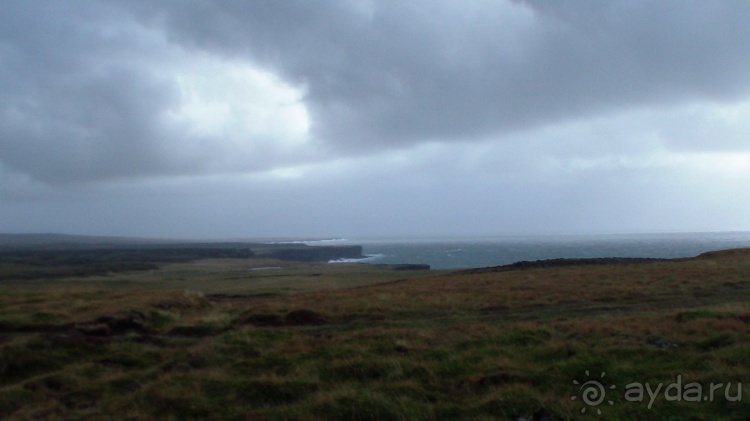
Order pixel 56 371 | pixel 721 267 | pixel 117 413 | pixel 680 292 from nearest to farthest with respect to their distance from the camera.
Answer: pixel 117 413
pixel 56 371
pixel 680 292
pixel 721 267

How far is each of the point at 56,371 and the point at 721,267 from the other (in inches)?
1482

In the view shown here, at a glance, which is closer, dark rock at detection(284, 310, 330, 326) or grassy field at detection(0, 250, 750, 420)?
grassy field at detection(0, 250, 750, 420)

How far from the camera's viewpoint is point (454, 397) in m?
10.4

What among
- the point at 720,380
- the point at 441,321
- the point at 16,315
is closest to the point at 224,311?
the point at 16,315

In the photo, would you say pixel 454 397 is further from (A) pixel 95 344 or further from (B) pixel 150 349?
(A) pixel 95 344

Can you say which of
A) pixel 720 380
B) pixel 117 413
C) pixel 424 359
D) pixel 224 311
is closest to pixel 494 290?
pixel 224 311

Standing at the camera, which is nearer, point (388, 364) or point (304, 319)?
point (388, 364)

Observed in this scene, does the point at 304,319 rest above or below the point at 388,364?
below

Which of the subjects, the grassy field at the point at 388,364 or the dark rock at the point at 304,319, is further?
the dark rock at the point at 304,319

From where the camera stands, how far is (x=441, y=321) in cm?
2034

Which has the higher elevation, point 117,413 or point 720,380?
point 720,380

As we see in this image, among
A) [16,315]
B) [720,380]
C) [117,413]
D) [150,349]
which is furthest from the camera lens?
[16,315]

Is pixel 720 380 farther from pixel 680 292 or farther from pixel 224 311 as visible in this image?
pixel 224 311

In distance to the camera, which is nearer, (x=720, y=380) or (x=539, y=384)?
(x=720, y=380)
